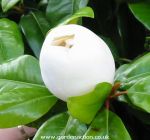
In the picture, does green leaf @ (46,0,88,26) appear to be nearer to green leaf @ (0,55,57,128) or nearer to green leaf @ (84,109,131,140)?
green leaf @ (0,55,57,128)

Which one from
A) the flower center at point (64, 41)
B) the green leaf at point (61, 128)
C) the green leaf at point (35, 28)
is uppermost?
the flower center at point (64, 41)

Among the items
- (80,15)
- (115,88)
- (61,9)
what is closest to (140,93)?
(115,88)

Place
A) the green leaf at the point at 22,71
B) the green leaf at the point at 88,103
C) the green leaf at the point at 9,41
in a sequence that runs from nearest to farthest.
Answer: the green leaf at the point at 88,103 → the green leaf at the point at 22,71 → the green leaf at the point at 9,41

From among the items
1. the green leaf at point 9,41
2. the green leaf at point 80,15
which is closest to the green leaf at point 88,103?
the green leaf at point 80,15

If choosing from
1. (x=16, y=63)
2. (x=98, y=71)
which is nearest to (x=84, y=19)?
(x=16, y=63)

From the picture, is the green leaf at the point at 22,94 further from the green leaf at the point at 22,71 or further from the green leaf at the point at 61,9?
the green leaf at the point at 61,9

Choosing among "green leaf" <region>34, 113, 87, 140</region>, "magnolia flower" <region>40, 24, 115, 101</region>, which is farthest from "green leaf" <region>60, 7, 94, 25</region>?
"green leaf" <region>34, 113, 87, 140</region>

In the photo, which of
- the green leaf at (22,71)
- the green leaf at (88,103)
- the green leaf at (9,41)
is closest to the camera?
the green leaf at (88,103)
